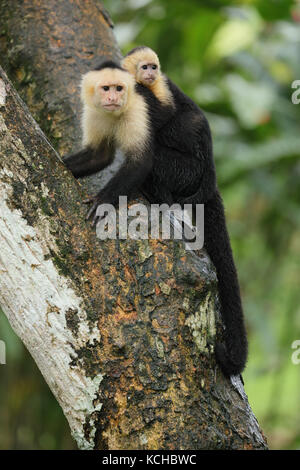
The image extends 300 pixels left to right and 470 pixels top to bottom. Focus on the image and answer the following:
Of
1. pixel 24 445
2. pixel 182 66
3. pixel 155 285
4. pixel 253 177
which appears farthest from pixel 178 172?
pixel 24 445

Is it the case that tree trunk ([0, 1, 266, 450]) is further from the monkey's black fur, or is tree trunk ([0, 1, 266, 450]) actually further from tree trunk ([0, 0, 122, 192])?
tree trunk ([0, 0, 122, 192])

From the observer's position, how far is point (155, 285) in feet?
6.80

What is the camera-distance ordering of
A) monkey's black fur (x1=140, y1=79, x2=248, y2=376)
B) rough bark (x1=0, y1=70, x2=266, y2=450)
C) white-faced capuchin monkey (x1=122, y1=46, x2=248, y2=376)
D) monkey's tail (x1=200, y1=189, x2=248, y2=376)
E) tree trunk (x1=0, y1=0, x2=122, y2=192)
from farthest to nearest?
tree trunk (x1=0, y1=0, x2=122, y2=192) → white-faced capuchin monkey (x1=122, y1=46, x2=248, y2=376) → monkey's black fur (x1=140, y1=79, x2=248, y2=376) → monkey's tail (x1=200, y1=189, x2=248, y2=376) → rough bark (x1=0, y1=70, x2=266, y2=450)

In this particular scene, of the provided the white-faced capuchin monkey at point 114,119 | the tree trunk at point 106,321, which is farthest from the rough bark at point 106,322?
the white-faced capuchin monkey at point 114,119

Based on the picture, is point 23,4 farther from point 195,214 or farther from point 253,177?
point 253,177

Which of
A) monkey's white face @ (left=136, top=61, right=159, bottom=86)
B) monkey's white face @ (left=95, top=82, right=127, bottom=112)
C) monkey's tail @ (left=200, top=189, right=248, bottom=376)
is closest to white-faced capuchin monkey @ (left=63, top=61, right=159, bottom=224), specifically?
monkey's white face @ (left=95, top=82, right=127, bottom=112)

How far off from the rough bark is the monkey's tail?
10 cm

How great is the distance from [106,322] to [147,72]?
1.50 metres

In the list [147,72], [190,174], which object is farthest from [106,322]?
[147,72]

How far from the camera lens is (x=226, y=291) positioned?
8.36 ft

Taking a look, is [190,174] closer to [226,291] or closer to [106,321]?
[226,291]

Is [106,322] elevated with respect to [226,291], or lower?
lower

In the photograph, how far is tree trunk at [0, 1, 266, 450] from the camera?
6.29ft

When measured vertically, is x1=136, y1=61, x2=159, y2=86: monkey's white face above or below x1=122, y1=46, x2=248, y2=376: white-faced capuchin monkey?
above
